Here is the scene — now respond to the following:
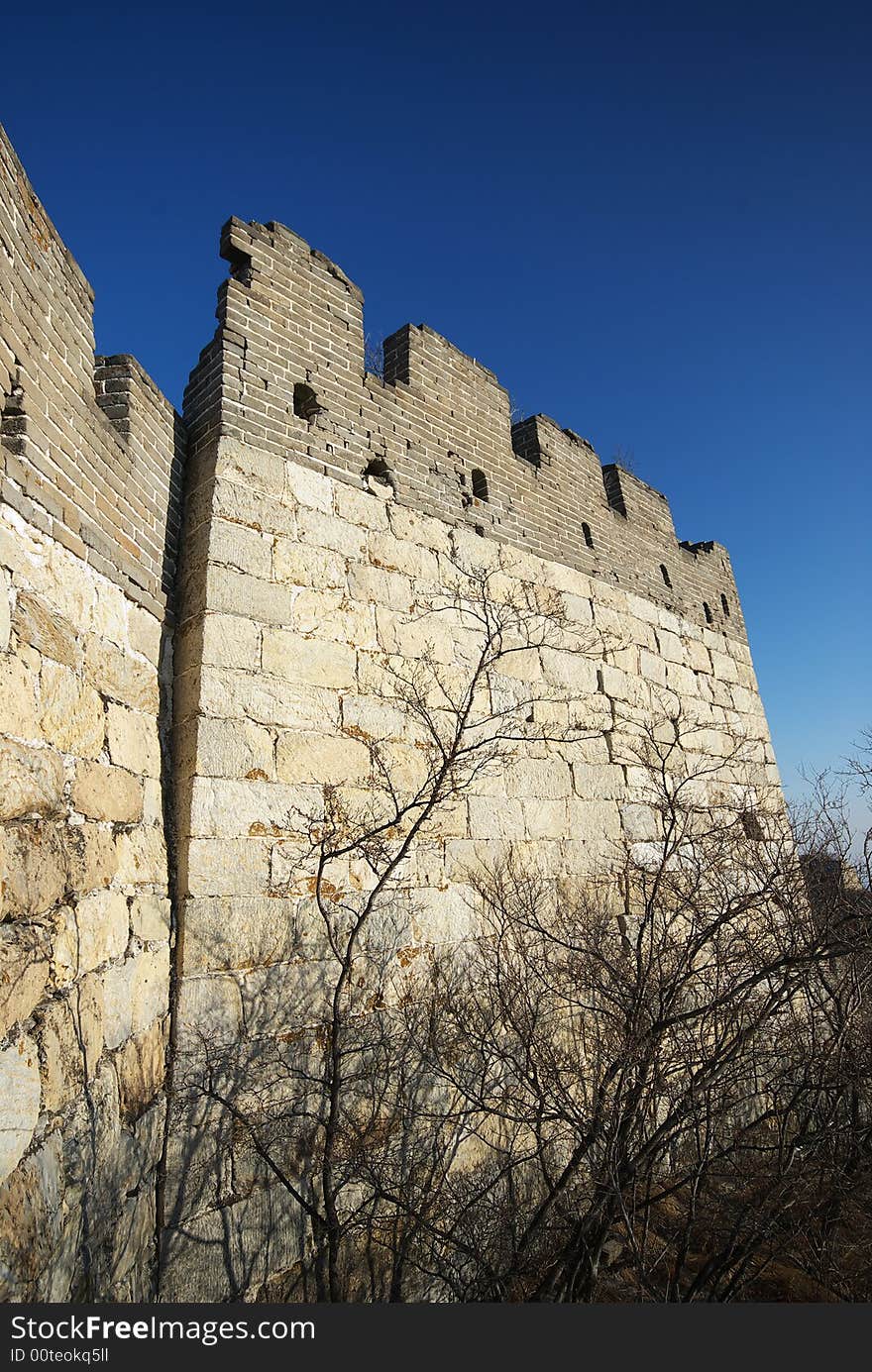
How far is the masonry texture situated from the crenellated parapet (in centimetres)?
2

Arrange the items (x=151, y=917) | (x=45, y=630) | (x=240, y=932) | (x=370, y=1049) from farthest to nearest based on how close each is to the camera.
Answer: (x=370, y=1049) < (x=240, y=932) < (x=151, y=917) < (x=45, y=630)

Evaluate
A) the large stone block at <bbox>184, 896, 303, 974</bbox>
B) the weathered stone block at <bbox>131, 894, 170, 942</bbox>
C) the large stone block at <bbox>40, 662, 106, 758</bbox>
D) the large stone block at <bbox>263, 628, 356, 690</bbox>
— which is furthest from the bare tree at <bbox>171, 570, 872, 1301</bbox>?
the large stone block at <bbox>40, 662, 106, 758</bbox>

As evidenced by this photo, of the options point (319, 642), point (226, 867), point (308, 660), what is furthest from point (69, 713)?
point (319, 642)

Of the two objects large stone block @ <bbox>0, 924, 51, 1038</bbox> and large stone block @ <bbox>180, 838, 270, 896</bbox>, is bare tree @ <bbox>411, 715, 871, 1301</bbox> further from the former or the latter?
large stone block @ <bbox>0, 924, 51, 1038</bbox>

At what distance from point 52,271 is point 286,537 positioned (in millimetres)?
1469

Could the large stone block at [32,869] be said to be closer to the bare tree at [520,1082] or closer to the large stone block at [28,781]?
the large stone block at [28,781]

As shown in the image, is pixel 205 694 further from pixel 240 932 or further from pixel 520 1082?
pixel 520 1082

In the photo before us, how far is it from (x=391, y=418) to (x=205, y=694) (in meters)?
2.36

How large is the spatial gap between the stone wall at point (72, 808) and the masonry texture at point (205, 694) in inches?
0.5

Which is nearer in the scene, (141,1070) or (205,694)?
(141,1070)

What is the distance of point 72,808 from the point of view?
246 cm

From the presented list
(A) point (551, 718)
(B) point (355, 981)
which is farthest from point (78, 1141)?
(A) point (551, 718)

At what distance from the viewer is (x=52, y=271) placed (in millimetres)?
2846

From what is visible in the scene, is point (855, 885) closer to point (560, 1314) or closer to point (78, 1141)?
point (560, 1314)
